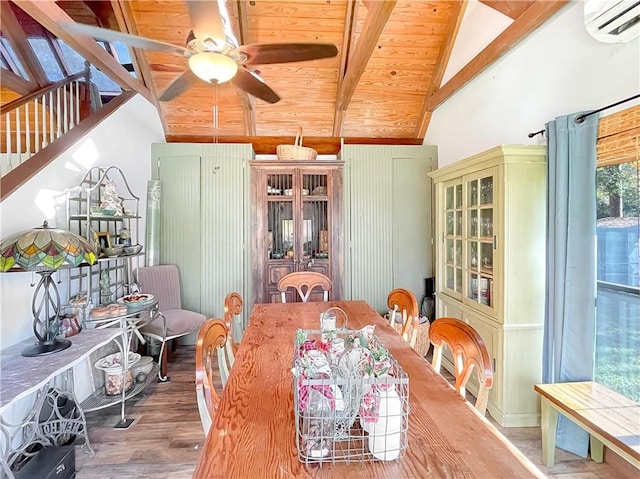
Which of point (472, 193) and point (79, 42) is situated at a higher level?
point (79, 42)

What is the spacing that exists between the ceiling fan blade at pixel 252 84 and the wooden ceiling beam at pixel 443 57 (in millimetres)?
Result: 2195

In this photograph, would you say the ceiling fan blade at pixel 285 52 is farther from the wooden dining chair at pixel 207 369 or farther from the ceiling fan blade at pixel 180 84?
the wooden dining chair at pixel 207 369

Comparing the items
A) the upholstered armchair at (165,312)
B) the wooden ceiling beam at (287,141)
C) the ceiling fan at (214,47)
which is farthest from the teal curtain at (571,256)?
the upholstered armchair at (165,312)

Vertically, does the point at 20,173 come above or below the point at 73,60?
below

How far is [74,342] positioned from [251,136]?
3096 mm

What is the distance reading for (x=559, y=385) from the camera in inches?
75.2

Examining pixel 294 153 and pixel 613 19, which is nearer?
pixel 613 19

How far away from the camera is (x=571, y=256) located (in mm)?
1936

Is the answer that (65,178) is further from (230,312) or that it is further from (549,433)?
(549,433)

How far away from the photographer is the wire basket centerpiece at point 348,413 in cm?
79

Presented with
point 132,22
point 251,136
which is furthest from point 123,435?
point 132,22

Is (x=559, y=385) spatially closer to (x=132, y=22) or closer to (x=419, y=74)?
(x=419, y=74)

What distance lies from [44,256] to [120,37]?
132 centimetres

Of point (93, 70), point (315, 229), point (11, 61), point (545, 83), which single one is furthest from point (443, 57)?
point (11, 61)
